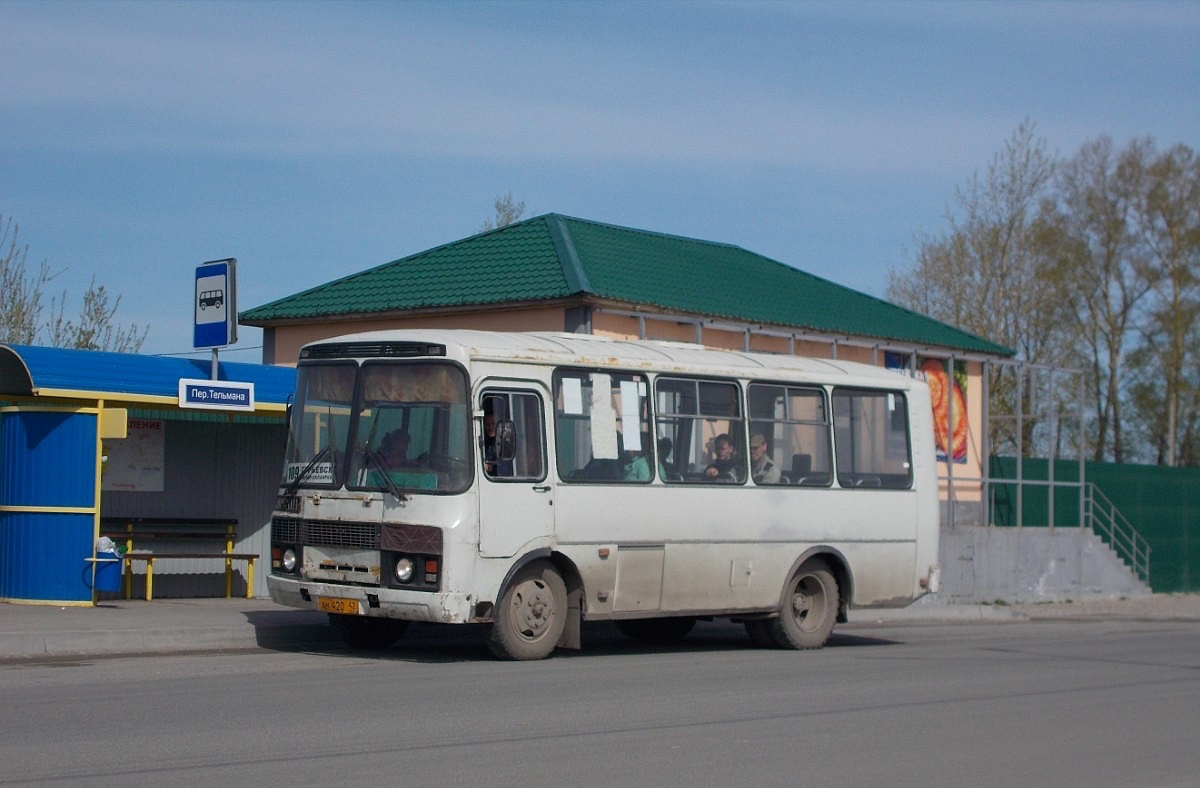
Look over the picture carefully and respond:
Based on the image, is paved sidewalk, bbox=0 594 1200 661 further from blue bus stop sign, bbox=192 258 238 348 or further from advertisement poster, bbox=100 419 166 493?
blue bus stop sign, bbox=192 258 238 348

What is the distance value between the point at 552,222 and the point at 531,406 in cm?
1156

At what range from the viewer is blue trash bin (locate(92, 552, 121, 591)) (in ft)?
50.4

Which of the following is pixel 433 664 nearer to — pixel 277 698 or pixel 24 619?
pixel 277 698

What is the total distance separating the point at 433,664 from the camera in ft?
43.0

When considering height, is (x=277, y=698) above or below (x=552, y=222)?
below

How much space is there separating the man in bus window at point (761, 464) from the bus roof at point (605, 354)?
2.25 feet

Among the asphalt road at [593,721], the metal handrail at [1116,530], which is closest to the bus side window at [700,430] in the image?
the asphalt road at [593,721]

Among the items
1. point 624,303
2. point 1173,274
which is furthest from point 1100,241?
point 624,303

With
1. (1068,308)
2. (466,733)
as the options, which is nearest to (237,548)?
(466,733)

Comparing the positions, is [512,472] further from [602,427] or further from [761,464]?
[761,464]

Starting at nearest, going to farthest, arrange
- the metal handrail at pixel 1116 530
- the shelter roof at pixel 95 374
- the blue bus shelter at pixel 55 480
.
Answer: the shelter roof at pixel 95 374 → the blue bus shelter at pixel 55 480 → the metal handrail at pixel 1116 530

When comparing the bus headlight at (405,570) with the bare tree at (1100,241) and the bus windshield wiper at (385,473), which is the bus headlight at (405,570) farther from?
the bare tree at (1100,241)

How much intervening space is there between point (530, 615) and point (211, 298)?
6.06 meters

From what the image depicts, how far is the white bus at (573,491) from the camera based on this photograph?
41.6 ft
